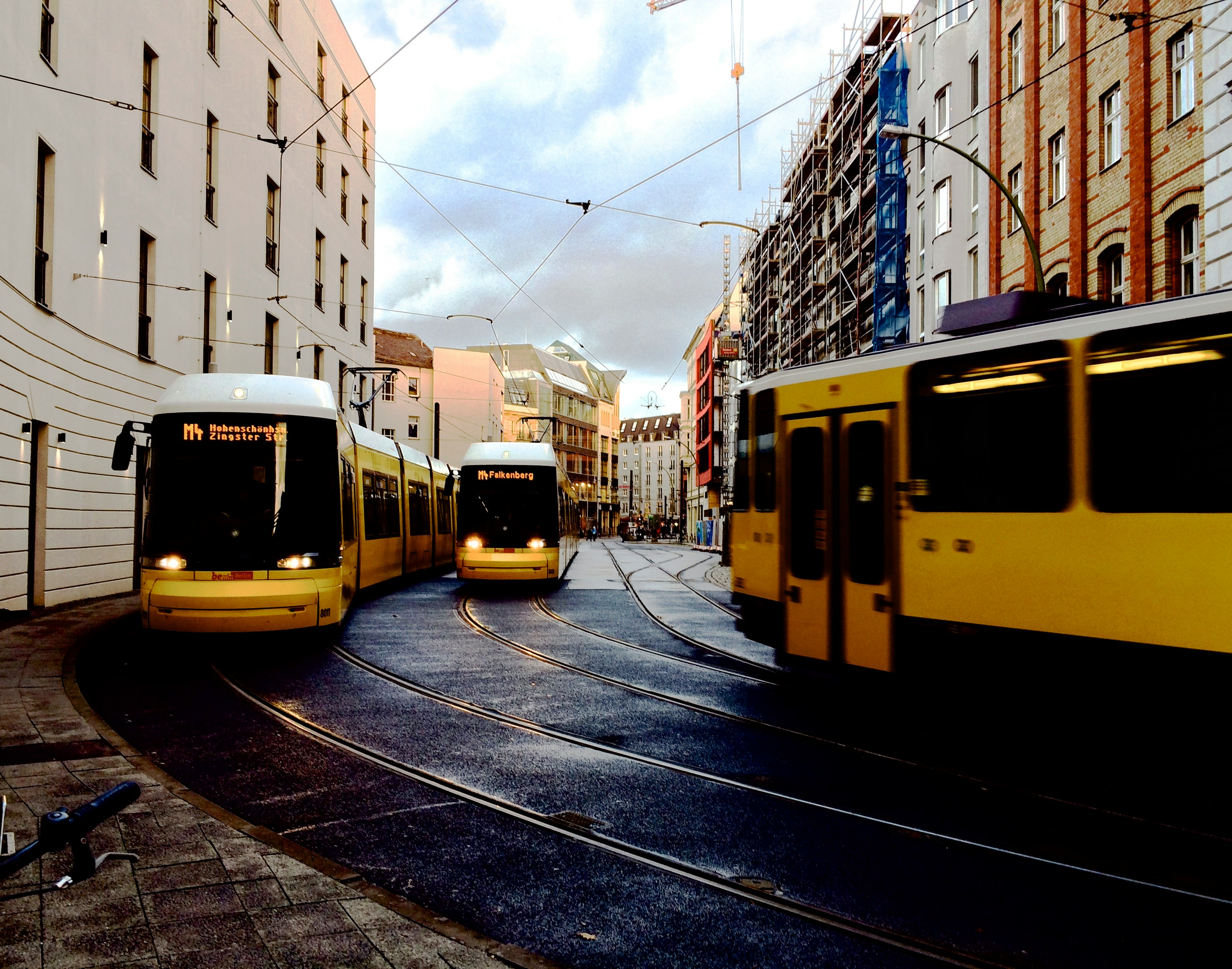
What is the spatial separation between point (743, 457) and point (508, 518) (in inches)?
390

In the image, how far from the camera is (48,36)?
15.1m

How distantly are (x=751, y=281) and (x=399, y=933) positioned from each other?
220ft

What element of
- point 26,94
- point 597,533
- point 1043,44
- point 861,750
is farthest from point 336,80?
point 597,533

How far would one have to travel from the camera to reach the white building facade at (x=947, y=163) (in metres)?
26.6

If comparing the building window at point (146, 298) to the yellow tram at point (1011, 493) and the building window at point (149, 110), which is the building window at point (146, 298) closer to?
the building window at point (149, 110)

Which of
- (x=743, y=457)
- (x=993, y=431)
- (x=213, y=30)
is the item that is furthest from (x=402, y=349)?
(x=993, y=431)

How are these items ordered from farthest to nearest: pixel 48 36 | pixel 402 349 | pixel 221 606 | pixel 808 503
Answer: pixel 402 349
pixel 48 36
pixel 221 606
pixel 808 503

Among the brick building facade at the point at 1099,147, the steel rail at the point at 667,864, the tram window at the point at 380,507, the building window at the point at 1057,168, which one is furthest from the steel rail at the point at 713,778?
the building window at the point at 1057,168

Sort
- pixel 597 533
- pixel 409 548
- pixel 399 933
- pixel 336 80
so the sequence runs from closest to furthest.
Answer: pixel 399 933
pixel 409 548
pixel 336 80
pixel 597 533

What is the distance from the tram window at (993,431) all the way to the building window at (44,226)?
535 inches

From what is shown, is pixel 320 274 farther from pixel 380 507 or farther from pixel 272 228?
pixel 380 507

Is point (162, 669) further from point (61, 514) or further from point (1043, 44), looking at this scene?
point (1043, 44)

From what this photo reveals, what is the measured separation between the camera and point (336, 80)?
106 feet

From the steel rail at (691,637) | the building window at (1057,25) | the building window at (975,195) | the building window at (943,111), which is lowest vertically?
the steel rail at (691,637)
